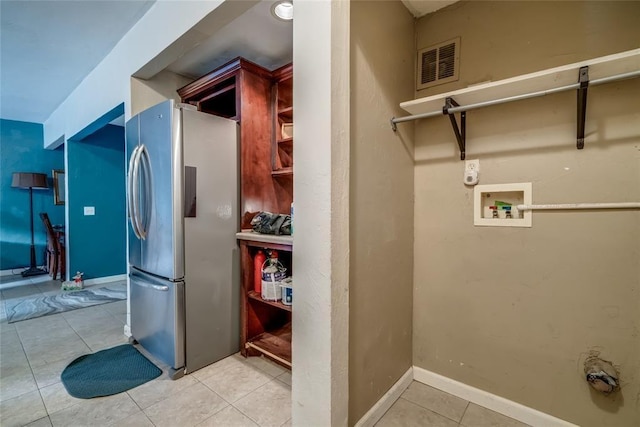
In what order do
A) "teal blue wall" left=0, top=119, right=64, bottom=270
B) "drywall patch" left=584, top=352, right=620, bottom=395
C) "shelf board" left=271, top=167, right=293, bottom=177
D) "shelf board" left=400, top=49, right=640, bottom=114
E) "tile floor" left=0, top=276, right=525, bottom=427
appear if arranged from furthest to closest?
"teal blue wall" left=0, top=119, right=64, bottom=270
"shelf board" left=271, top=167, right=293, bottom=177
"tile floor" left=0, top=276, right=525, bottom=427
"drywall patch" left=584, top=352, right=620, bottom=395
"shelf board" left=400, top=49, right=640, bottom=114

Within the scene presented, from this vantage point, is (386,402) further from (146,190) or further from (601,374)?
(146,190)

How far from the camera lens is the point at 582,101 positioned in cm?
116

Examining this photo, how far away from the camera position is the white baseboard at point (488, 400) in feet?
4.42

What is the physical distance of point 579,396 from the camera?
1.28m

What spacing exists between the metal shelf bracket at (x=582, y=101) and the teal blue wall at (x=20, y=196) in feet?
22.9

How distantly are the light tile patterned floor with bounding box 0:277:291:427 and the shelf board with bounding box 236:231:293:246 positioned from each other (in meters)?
0.90

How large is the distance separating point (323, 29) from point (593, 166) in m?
1.33

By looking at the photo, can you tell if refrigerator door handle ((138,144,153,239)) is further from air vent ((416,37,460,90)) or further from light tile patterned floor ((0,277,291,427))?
air vent ((416,37,460,90))

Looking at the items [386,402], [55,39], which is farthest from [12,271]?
[386,402]

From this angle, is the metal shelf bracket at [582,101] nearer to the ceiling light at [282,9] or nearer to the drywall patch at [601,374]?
the drywall patch at [601,374]

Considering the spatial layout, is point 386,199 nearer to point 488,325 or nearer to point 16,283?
point 488,325

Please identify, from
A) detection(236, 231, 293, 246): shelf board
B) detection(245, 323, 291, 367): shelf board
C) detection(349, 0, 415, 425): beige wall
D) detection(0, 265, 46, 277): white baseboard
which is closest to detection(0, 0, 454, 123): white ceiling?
detection(349, 0, 415, 425): beige wall

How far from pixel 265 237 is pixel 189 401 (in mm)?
1037

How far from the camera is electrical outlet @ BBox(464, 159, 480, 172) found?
1.53 meters
